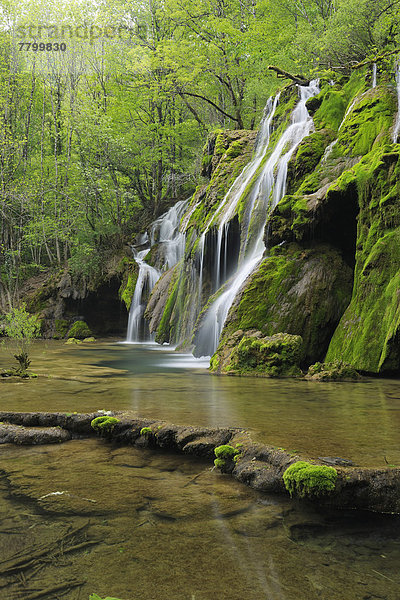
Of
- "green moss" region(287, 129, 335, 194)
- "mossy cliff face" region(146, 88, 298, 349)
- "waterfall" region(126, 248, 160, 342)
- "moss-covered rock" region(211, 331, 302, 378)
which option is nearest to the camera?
"moss-covered rock" region(211, 331, 302, 378)

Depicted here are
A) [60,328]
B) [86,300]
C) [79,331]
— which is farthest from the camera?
[86,300]

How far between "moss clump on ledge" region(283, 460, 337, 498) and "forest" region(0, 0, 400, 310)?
18.8 metres

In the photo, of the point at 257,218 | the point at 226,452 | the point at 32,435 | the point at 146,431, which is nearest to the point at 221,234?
the point at 257,218

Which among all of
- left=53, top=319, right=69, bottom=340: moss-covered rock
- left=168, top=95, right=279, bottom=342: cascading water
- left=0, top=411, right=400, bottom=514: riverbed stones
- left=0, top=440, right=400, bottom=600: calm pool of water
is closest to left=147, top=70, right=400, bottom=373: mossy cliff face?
left=168, top=95, right=279, bottom=342: cascading water

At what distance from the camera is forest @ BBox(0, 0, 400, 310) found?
21469 mm

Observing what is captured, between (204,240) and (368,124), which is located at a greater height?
(368,124)

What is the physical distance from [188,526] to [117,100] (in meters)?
28.7

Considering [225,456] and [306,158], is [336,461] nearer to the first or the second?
[225,456]

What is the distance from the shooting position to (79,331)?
22.8m

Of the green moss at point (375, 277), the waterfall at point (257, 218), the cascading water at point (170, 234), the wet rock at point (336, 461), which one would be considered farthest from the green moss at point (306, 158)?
the cascading water at point (170, 234)

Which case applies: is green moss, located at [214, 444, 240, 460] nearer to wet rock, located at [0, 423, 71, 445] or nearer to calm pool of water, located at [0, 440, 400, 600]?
calm pool of water, located at [0, 440, 400, 600]

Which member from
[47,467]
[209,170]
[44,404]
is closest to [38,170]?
[209,170]

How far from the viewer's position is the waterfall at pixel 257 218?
1167cm

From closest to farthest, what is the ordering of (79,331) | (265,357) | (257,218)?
(265,357)
(257,218)
(79,331)
